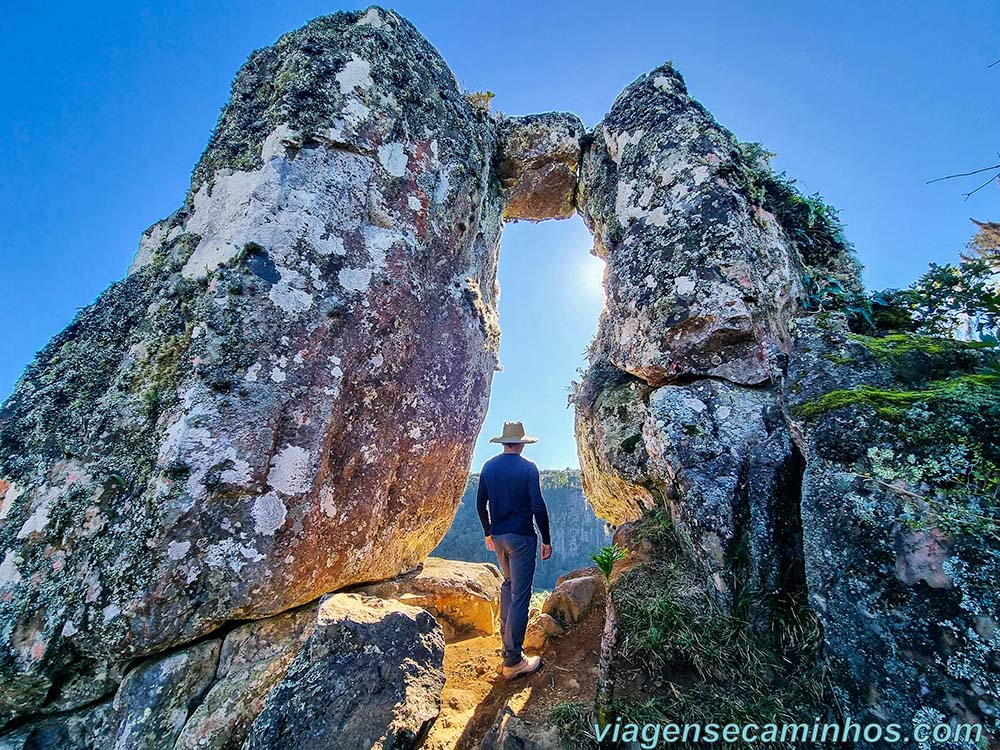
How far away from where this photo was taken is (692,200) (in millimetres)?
6402

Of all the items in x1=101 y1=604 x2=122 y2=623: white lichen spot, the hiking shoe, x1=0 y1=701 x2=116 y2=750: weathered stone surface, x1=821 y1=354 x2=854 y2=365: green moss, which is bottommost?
x1=0 y1=701 x2=116 y2=750: weathered stone surface

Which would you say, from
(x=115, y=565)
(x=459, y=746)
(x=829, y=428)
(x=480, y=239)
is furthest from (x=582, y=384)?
(x=115, y=565)

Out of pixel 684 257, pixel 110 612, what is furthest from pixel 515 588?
pixel 684 257

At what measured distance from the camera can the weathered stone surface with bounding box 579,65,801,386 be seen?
5527 mm

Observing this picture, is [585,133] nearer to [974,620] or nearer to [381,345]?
[381,345]

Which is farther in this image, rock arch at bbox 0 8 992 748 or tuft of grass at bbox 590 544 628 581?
tuft of grass at bbox 590 544 628 581

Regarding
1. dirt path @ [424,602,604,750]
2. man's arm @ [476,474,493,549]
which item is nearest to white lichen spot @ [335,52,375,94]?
man's arm @ [476,474,493,549]

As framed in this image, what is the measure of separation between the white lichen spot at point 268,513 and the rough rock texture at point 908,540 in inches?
191

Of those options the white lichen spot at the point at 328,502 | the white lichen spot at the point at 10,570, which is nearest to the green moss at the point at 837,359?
the white lichen spot at the point at 328,502

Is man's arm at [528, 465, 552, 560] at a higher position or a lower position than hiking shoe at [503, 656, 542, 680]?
higher

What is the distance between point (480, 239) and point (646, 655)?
6716 mm

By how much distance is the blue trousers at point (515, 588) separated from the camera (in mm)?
4531

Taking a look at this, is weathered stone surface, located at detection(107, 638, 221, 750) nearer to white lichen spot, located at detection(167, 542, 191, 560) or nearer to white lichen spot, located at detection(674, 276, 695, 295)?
white lichen spot, located at detection(167, 542, 191, 560)

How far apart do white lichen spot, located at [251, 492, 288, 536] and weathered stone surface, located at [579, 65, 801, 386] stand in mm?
4853
